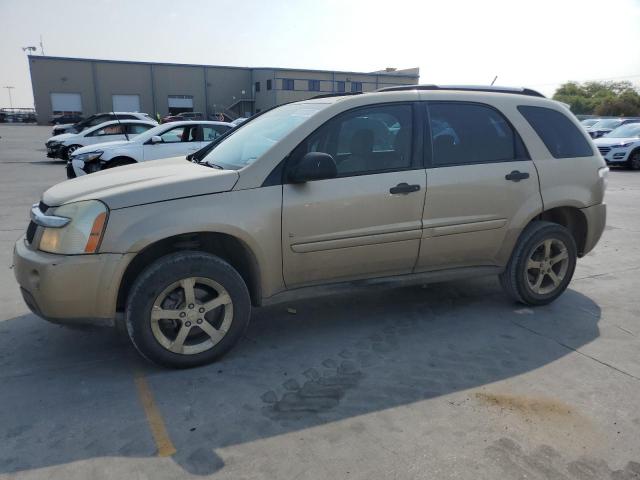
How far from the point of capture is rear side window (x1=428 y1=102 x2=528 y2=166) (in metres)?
Result: 4.16

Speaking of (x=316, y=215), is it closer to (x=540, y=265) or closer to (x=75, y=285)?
(x=75, y=285)

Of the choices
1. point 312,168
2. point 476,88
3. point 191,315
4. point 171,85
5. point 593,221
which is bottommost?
point 191,315

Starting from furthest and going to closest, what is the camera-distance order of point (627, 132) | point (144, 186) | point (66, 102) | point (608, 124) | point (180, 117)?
point (66, 102) < point (180, 117) < point (608, 124) < point (627, 132) < point (144, 186)

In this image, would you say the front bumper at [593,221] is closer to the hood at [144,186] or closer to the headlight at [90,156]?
the hood at [144,186]

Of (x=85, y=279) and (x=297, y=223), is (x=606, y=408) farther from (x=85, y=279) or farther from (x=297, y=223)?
(x=85, y=279)

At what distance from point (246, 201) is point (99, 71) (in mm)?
55213

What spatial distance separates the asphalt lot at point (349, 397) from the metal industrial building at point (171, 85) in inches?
1832

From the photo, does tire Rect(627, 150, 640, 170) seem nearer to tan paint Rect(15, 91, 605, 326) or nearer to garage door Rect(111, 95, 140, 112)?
tan paint Rect(15, 91, 605, 326)

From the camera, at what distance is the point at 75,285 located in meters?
3.21

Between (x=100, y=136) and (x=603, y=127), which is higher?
(x=603, y=127)

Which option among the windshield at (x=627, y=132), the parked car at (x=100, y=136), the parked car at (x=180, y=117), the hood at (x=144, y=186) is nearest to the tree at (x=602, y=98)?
the windshield at (x=627, y=132)

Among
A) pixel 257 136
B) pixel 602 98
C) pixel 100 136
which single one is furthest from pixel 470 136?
pixel 602 98

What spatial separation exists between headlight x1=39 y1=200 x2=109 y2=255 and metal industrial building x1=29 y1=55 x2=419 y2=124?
4699 centimetres

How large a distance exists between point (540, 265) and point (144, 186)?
342 centimetres
